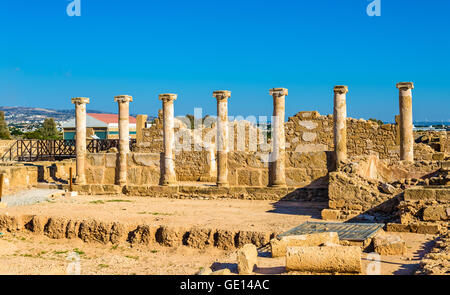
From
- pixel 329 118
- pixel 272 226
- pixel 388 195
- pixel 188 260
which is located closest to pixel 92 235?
pixel 188 260

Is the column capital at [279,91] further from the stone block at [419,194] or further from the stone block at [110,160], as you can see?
the stone block at [419,194]

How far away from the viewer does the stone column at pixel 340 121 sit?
605 inches

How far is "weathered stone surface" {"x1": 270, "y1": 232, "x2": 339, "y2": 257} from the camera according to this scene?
7.91 meters

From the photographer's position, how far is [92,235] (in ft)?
38.3

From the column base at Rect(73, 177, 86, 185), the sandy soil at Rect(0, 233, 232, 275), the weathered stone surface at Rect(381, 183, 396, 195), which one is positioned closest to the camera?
the sandy soil at Rect(0, 233, 232, 275)

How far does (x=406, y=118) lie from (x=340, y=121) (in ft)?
7.51

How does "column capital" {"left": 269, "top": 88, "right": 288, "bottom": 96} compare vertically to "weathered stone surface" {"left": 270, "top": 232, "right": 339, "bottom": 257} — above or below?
above

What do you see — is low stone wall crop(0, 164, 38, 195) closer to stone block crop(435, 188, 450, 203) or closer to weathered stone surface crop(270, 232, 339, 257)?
weathered stone surface crop(270, 232, 339, 257)

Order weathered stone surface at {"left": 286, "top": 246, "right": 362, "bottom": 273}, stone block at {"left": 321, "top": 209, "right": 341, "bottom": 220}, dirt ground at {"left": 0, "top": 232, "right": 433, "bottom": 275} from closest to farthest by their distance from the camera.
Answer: weathered stone surface at {"left": 286, "top": 246, "right": 362, "bottom": 273}
dirt ground at {"left": 0, "top": 232, "right": 433, "bottom": 275}
stone block at {"left": 321, "top": 209, "right": 341, "bottom": 220}

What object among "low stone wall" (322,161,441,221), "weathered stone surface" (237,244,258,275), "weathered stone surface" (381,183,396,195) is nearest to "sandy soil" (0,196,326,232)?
"low stone wall" (322,161,441,221)

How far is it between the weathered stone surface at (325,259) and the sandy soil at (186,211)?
3.44 metres

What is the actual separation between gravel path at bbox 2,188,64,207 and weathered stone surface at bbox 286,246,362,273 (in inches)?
392
